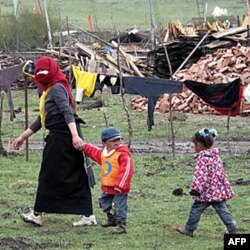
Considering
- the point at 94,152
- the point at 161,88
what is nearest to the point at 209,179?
the point at 94,152

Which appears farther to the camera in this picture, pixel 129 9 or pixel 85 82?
pixel 129 9

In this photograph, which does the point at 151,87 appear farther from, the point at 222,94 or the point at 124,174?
the point at 124,174

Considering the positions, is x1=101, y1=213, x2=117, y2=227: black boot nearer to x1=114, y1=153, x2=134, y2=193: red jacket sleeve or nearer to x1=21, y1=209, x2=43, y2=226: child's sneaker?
x1=114, y1=153, x2=134, y2=193: red jacket sleeve

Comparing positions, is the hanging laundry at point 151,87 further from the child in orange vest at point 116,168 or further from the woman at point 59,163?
the child in orange vest at point 116,168

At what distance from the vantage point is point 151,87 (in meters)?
16.9

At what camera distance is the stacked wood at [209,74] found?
84.2 feet

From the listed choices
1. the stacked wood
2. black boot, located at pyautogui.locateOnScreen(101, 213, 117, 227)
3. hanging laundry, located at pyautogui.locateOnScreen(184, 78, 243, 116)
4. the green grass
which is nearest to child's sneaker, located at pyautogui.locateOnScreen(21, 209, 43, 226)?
the green grass

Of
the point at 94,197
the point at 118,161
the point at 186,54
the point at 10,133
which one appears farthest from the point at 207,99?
the point at 186,54

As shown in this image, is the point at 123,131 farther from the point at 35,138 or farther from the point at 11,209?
the point at 11,209

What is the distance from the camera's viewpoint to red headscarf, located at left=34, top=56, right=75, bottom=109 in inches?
358

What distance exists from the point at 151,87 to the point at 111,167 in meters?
8.06

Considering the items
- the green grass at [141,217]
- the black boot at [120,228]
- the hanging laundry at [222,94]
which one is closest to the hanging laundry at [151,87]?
the hanging laundry at [222,94]

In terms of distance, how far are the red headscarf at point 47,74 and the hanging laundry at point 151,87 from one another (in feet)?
24.2

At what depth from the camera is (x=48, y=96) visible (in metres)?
9.21
